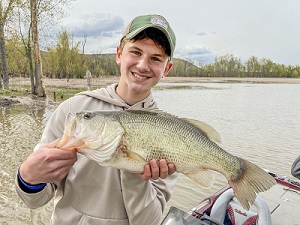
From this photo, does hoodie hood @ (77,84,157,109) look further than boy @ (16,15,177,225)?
Yes

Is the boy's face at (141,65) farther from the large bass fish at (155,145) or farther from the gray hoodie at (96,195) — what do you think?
the gray hoodie at (96,195)

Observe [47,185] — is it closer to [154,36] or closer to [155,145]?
[155,145]

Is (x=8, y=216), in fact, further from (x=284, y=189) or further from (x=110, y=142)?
(x=284, y=189)

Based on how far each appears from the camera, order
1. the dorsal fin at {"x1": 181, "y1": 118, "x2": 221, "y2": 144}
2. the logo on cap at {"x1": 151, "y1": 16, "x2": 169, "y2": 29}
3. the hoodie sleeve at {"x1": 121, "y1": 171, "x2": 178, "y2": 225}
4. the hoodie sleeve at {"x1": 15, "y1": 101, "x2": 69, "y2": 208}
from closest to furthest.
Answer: the hoodie sleeve at {"x1": 15, "y1": 101, "x2": 69, "y2": 208}, the hoodie sleeve at {"x1": 121, "y1": 171, "x2": 178, "y2": 225}, the dorsal fin at {"x1": 181, "y1": 118, "x2": 221, "y2": 144}, the logo on cap at {"x1": 151, "y1": 16, "x2": 169, "y2": 29}

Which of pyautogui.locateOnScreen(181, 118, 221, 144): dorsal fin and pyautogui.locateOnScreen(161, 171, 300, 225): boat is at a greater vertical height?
pyautogui.locateOnScreen(181, 118, 221, 144): dorsal fin

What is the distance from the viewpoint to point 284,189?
14.3 ft

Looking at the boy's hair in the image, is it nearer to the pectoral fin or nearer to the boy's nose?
the boy's nose

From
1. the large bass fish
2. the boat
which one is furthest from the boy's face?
the boat

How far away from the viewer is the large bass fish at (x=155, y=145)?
5.82ft

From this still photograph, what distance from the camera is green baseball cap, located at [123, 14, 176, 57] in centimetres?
228

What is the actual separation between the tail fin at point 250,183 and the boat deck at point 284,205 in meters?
1.89

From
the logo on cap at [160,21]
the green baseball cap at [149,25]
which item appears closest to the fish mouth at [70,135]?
the green baseball cap at [149,25]

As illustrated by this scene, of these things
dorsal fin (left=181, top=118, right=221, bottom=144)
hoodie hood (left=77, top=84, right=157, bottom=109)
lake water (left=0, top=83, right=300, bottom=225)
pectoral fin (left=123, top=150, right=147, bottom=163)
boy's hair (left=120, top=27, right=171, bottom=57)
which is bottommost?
lake water (left=0, top=83, right=300, bottom=225)

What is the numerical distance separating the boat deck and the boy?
6.66ft
